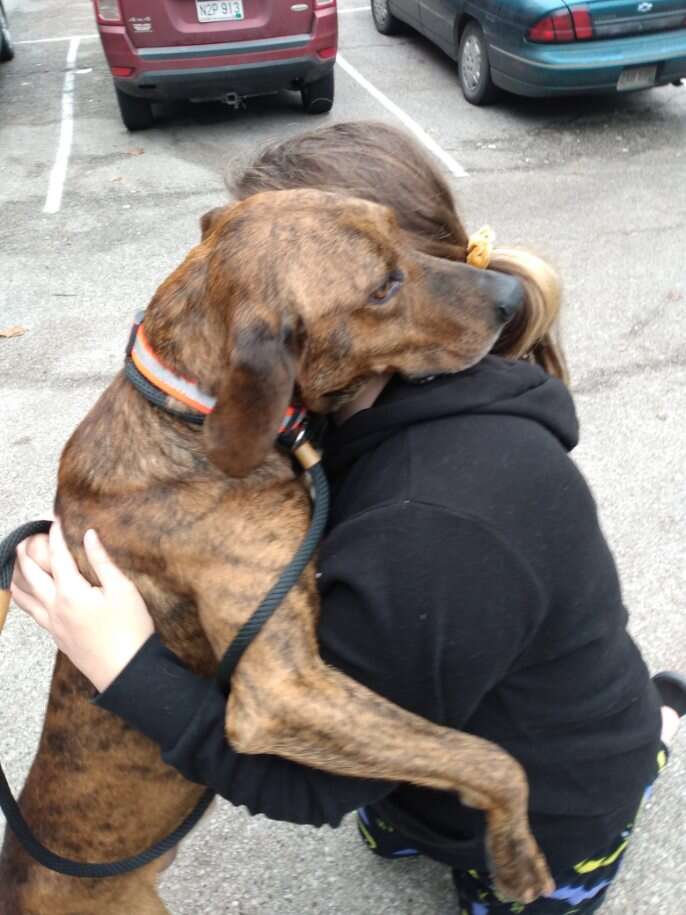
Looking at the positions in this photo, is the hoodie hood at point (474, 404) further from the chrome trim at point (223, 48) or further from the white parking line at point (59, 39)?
the white parking line at point (59, 39)

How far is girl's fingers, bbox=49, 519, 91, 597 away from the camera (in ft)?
6.08

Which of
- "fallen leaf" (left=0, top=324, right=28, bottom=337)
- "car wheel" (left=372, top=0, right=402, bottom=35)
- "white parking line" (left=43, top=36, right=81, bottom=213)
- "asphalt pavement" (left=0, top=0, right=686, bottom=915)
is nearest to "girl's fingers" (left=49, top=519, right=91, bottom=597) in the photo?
"asphalt pavement" (left=0, top=0, right=686, bottom=915)

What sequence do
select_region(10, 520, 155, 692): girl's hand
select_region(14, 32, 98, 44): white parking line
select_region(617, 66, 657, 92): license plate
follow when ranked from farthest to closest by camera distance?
select_region(14, 32, 98, 44): white parking line, select_region(617, 66, 657, 92): license plate, select_region(10, 520, 155, 692): girl's hand

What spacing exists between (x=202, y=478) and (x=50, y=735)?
668 mm

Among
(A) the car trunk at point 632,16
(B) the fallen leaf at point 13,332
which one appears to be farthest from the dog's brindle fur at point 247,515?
(A) the car trunk at point 632,16

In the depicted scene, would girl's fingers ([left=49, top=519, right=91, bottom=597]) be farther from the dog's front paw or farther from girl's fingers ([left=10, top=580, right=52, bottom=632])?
the dog's front paw

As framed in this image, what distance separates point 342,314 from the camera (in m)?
1.89

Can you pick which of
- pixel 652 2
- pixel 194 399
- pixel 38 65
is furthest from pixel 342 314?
pixel 38 65

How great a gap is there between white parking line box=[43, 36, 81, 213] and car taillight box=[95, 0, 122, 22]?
1.30 meters

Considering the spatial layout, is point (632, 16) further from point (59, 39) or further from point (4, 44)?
point (59, 39)

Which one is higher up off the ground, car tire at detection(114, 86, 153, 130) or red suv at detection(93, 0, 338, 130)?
red suv at detection(93, 0, 338, 130)

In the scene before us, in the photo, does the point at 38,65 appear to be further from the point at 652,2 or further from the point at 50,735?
the point at 50,735

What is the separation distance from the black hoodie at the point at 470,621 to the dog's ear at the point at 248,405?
179 mm

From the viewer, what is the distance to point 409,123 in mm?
8797
